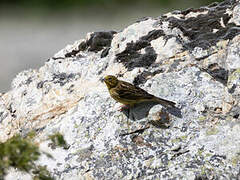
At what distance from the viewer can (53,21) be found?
2073cm

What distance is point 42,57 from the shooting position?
16750mm

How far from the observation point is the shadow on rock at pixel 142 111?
263 inches

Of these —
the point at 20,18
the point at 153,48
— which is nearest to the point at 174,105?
the point at 153,48

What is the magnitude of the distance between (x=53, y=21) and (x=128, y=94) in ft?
47.4

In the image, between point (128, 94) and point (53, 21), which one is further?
point (53, 21)

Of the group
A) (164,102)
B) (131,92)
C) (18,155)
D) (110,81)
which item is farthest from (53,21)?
(18,155)

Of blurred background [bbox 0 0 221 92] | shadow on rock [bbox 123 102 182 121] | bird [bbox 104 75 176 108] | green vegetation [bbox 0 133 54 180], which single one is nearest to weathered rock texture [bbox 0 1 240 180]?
shadow on rock [bbox 123 102 182 121]

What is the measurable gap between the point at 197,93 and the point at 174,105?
0.37 meters

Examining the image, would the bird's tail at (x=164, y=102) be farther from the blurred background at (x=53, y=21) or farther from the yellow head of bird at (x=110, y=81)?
the blurred background at (x=53, y=21)

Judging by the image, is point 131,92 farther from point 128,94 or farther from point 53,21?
point 53,21

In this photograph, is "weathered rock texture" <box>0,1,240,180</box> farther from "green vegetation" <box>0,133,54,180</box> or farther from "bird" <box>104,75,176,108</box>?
"green vegetation" <box>0,133,54,180</box>

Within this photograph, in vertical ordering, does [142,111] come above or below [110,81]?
below

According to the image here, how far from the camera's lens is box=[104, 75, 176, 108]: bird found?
267 inches

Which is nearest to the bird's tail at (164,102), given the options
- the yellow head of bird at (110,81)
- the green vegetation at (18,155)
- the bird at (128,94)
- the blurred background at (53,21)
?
the bird at (128,94)
